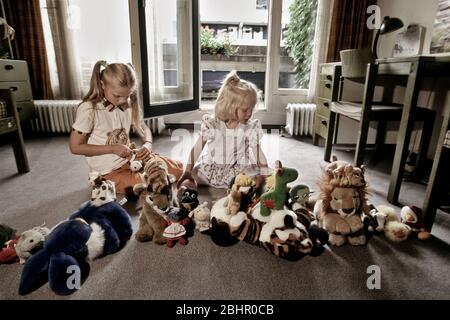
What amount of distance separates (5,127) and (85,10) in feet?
5.40

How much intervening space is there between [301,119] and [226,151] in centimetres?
154

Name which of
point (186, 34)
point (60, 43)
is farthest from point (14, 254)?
point (60, 43)

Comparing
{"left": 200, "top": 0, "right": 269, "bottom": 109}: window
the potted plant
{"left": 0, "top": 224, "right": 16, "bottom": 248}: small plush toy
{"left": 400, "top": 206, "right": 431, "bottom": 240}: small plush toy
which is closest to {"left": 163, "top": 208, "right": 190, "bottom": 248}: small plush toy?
{"left": 0, "top": 224, "right": 16, "bottom": 248}: small plush toy

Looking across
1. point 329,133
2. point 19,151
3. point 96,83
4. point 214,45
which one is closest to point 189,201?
point 96,83

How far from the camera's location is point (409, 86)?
129 centimetres

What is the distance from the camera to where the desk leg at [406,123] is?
1.26m

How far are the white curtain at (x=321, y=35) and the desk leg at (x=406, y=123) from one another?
5.46 feet

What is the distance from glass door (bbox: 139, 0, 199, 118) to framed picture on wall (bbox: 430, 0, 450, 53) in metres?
1.81

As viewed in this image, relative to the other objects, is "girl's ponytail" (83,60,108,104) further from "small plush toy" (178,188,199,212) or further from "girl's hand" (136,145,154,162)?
"small plush toy" (178,188,199,212)

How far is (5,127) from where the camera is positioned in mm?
1601

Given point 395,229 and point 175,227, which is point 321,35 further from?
point 175,227

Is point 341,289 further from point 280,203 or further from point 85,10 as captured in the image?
point 85,10

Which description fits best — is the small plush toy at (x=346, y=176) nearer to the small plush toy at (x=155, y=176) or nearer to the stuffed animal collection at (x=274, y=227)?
the stuffed animal collection at (x=274, y=227)

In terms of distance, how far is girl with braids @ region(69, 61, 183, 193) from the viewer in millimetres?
1272
